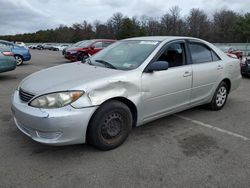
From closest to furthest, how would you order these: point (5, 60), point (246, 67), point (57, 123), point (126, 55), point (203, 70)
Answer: point (57, 123)
point (126, 55)
point (203, 70)
point (5, 60)
point (246, 67)

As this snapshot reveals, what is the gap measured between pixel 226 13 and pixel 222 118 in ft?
231

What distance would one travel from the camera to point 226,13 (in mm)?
67000

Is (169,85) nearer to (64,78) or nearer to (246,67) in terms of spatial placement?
(64,78)

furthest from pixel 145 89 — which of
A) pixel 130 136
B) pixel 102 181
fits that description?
pixel 102 181

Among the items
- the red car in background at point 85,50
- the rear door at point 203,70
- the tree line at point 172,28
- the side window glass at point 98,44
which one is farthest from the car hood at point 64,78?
the tree line at point 172,28

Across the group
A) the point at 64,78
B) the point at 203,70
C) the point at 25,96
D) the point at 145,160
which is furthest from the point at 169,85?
the point at 25,96

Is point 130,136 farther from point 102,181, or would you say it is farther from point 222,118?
point 222,118

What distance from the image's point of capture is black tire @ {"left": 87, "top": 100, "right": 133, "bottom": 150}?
10.5 feet

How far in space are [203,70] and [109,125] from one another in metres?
2.21

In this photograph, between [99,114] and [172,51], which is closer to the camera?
[99,114]

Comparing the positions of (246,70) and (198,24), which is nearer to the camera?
(246,70)

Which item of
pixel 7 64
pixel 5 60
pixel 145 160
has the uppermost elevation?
pixel 5 60

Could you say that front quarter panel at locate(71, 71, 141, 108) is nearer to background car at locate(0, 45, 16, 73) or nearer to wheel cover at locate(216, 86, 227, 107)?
wheel cover at locate(216, 86, 227, 107)

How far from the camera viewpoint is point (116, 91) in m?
3.34
